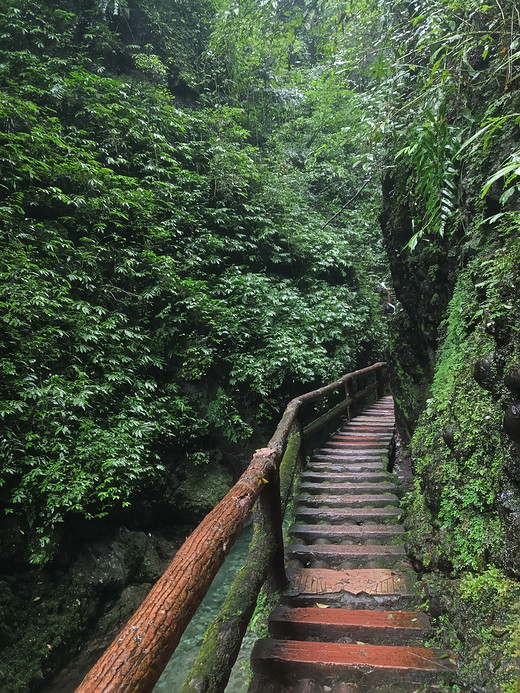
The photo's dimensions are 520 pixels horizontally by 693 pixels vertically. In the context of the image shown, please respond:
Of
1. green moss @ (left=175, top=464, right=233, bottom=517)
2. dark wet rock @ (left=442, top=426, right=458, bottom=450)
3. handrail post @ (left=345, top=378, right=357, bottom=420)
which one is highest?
dark wet rock @ (left=442, top=426, right=458, bottom=450)

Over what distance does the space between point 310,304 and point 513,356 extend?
6938mm

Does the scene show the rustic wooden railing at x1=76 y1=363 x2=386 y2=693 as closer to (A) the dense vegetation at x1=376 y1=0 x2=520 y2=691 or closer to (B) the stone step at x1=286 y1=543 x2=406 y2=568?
(B) the stone step at x1=286 y1=543 x2=406 y2=568

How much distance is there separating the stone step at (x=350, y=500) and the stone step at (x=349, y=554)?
0.63m

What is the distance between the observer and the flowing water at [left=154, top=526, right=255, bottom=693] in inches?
150

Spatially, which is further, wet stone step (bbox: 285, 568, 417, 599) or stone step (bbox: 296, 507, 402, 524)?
stone step (bbox: 296, 507, 402, 524)

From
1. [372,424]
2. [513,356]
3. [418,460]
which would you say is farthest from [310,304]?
[513,356]

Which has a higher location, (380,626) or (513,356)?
(513,356)

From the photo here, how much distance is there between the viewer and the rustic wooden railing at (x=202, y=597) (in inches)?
38.8

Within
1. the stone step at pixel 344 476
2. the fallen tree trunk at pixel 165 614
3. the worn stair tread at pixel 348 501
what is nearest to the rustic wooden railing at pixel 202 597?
the fallen tree trunk at pixel 165 614

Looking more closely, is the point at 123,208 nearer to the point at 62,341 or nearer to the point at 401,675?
the point at 62,341

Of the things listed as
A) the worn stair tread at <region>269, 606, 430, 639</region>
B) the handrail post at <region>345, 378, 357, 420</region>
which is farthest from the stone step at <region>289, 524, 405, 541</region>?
the handrail post at <region>345, 378, 357, 420</region>

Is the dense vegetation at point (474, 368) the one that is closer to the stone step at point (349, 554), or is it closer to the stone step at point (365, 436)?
the stone step at point (349, 554)

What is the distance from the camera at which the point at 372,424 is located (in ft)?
23.7

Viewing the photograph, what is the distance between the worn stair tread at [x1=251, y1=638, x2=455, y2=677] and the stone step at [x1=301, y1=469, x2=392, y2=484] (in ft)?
7.97
